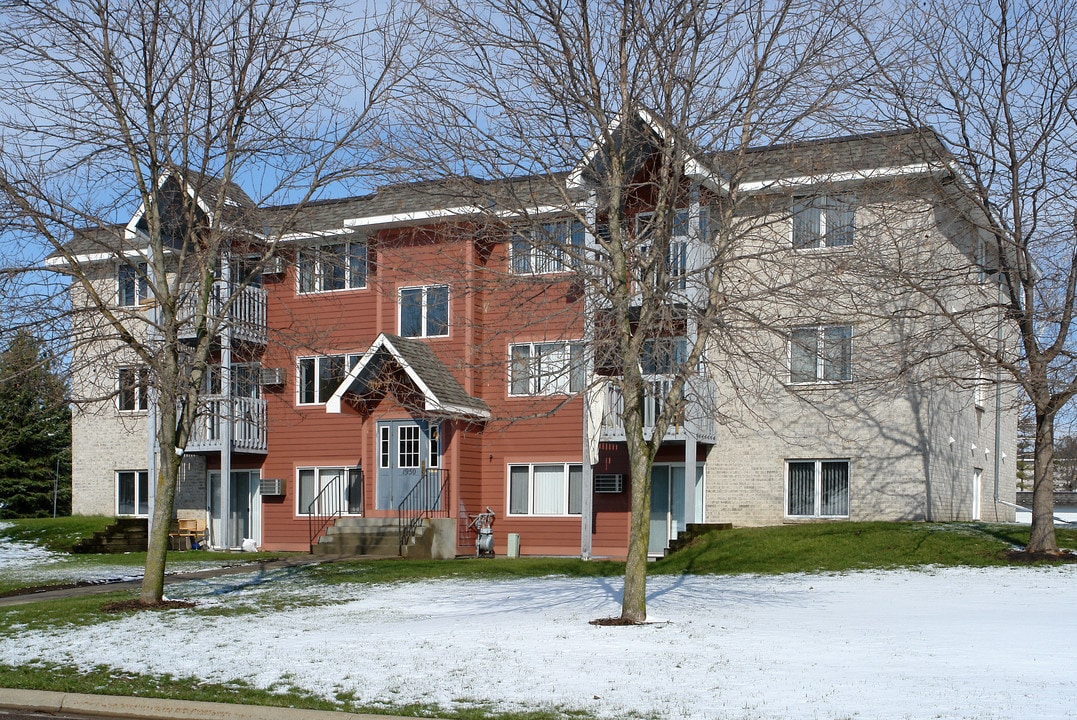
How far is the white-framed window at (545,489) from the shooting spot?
29.0 meters

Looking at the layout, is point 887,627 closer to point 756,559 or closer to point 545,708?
point 545,708

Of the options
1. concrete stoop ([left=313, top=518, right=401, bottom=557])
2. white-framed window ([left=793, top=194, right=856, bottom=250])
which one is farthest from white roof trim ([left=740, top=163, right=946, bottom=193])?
concrete stoop ([left=313, top=518, right=401, bottom=557])

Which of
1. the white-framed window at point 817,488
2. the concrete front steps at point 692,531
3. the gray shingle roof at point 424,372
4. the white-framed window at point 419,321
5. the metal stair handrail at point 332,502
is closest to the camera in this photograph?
the concrete front steps at point 692,531

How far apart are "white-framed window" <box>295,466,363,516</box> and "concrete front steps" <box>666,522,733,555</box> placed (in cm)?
890

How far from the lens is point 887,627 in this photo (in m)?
13.7

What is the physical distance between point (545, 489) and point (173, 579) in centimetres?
1044

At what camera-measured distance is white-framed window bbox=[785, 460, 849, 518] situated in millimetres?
26109

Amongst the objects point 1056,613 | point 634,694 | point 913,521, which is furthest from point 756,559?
point 634,694

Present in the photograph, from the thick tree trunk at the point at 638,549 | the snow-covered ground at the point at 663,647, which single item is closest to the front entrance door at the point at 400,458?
the snow-covered ground at the point at 663,647

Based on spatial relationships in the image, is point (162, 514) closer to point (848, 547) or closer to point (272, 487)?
point (848, 547)

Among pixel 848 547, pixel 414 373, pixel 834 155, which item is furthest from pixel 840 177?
pixel 414 373

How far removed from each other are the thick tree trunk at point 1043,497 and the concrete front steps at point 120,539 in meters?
22.5

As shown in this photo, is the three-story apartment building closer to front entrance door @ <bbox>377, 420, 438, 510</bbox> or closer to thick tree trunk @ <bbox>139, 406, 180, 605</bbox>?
front entrance door @ <bbox>377, 420, 438, 510</bbox>

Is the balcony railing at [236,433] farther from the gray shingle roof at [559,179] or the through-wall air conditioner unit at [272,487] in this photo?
the gray shingle roof at [559,179]
